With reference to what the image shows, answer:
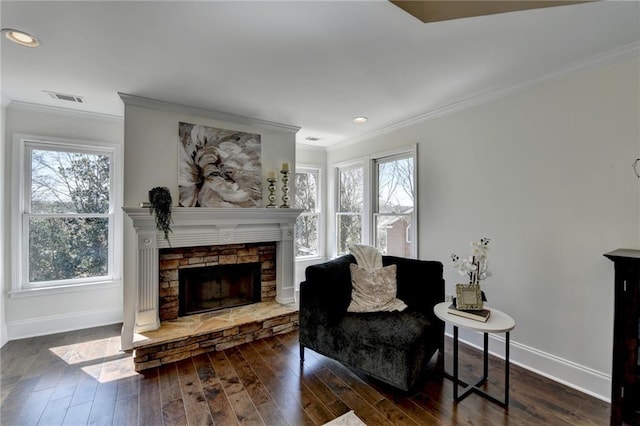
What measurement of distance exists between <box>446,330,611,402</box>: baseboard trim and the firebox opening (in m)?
2.71

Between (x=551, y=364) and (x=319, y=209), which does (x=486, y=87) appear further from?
(x=319, y=209)

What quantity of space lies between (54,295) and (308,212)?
3.35 metres

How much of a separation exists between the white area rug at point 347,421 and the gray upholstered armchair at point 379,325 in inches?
12.3

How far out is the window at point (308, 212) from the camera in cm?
480

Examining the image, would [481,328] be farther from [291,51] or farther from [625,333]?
[291,51]

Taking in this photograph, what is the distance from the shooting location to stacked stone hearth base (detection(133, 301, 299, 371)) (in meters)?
2.57

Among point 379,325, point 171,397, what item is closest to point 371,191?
point 379,325

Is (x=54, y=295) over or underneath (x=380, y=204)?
underneath

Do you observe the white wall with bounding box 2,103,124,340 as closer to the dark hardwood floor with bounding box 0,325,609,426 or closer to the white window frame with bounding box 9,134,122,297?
the white window frame with bounding box 9,134,122,297

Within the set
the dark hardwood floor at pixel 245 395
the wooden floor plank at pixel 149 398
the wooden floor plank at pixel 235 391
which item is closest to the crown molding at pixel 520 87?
the dark hardwood floor at pixel 245 395

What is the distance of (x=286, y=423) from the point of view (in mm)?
1858

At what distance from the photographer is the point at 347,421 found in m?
1.86

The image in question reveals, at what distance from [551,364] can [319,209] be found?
11.4 feet

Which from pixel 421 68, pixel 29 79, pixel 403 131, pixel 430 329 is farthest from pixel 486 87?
pixel 29 79
